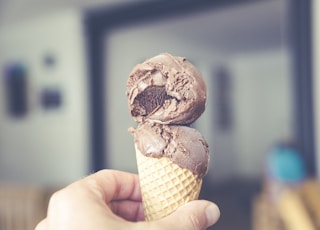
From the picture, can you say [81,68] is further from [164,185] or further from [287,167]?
[164,185]

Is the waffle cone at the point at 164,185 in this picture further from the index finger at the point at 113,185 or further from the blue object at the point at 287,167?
the blue object at the point at 287,167

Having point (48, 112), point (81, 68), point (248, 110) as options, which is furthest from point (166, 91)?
point (248, 110)

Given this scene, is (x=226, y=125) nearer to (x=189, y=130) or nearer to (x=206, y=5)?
(x=206, y=5)

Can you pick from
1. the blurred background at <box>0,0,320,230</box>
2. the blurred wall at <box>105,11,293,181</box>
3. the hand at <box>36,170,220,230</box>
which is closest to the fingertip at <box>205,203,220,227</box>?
the hand at <box>36,170,220,230</box>

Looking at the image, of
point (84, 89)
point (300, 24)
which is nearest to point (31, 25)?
point (84, 89)

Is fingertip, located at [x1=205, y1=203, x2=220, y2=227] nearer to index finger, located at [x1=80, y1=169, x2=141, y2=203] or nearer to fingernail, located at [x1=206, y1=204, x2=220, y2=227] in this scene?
fingernail, located at [x1=206, y1=204, x2=220, y2=227]

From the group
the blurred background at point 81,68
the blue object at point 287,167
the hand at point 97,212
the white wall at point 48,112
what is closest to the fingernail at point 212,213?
the hand at point 97,212
